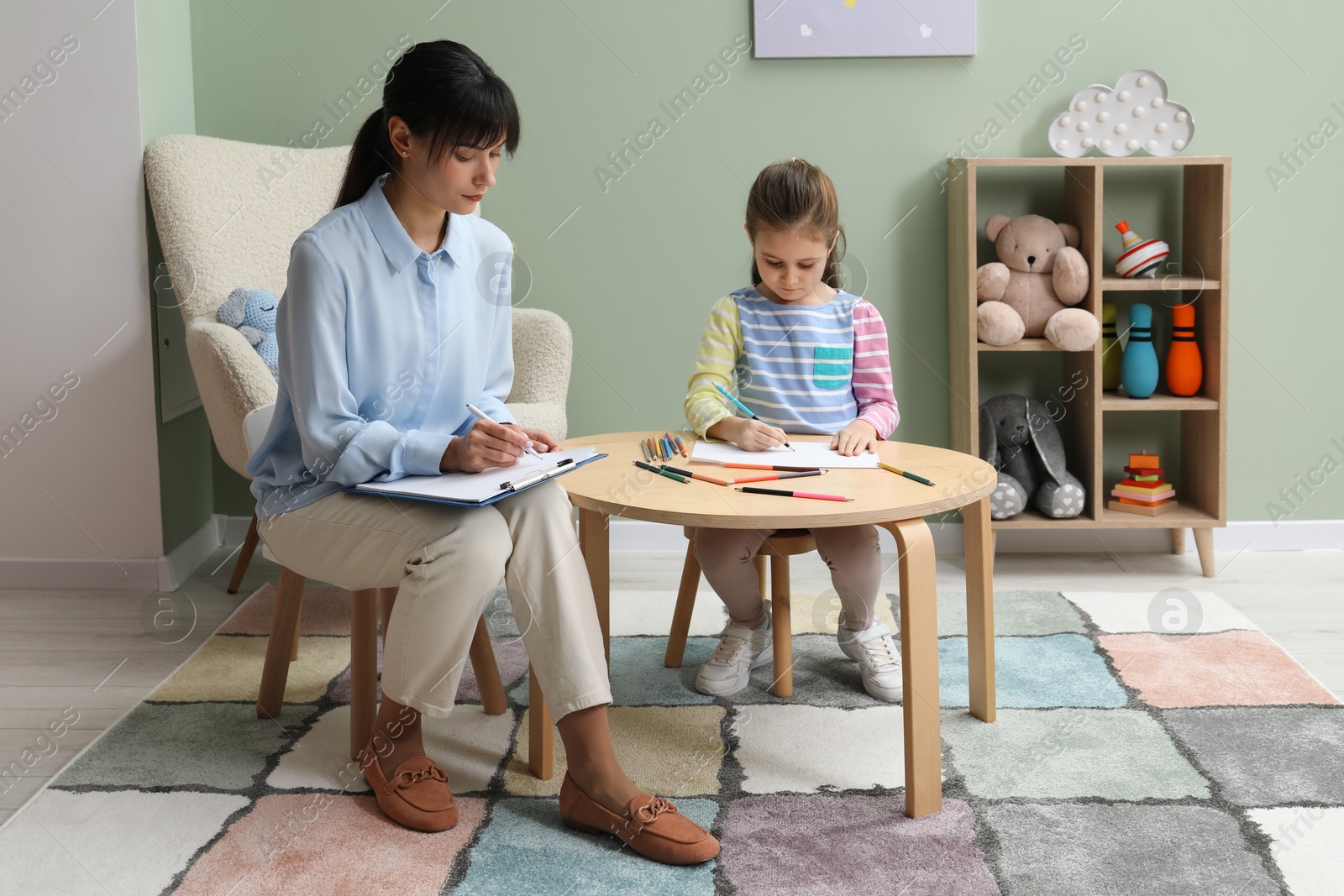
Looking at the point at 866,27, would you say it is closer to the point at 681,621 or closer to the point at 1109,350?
the point at 1109,350

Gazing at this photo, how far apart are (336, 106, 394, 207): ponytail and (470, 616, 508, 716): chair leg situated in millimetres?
662

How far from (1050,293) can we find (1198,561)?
726 millimetres

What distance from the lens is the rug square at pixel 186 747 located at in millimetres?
1546

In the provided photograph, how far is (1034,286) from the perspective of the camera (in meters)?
2.53

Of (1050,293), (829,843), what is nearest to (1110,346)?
(1050,293)

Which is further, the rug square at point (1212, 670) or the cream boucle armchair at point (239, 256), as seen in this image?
the cream boucle armchair at point (239, 256)

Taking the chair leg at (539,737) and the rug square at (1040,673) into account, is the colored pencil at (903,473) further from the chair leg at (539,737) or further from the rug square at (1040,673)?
the chair leg at (539,737)

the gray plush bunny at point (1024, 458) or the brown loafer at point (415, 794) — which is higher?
the gray plush bunny at point (1024, 458)

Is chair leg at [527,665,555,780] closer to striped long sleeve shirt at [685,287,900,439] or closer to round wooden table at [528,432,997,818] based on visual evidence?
round wooden table at [528,432,997,818]

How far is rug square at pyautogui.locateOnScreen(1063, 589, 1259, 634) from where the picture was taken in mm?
2127

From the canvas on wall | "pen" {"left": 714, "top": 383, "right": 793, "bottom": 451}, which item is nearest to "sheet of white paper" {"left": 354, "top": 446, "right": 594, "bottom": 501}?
"pen" {"left": 714, "top": 383, "right": 793, "bottom": 451}

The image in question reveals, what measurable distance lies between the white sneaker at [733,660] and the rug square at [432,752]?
1.07 ft

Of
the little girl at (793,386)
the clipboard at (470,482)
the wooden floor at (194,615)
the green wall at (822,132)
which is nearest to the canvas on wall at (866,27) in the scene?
the green wall at (822,132)

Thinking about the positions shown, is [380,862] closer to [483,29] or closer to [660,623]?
[660,623]
